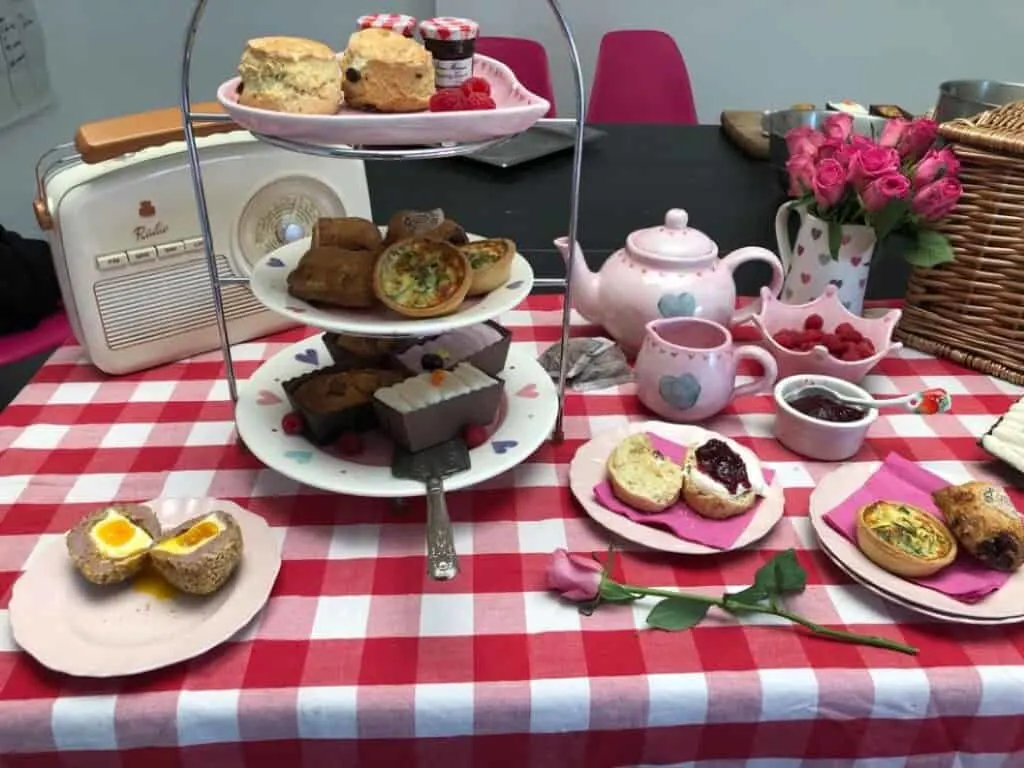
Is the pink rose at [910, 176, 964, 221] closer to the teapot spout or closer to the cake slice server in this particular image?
the teapot spout

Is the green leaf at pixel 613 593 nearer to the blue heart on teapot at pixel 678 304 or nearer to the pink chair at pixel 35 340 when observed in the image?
the blue heart on teapot at pixel 678 304

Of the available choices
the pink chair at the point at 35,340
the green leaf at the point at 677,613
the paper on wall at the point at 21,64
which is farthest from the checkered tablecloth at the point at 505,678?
the paper on wall at the point at 21,64

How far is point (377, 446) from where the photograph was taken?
870 mm

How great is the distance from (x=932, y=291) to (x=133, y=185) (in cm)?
101

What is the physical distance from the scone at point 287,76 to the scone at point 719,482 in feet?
1.56

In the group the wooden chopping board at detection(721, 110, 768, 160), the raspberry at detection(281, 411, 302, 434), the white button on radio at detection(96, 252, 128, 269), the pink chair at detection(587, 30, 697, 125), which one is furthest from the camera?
the pink chair at detection(587, 30, 697, 125)

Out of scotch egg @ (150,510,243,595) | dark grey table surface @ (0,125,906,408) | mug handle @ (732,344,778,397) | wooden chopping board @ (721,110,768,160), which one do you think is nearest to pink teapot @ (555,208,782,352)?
mug handle @ (732,344,778,397)

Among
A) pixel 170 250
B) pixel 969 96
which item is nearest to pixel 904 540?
pixel 170 250

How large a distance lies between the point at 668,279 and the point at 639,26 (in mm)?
2011

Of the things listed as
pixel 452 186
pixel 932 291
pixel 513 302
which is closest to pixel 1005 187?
pixel 932 291

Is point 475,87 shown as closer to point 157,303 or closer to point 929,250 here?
point 157,303

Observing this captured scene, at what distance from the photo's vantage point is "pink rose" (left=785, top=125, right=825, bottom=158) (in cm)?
110

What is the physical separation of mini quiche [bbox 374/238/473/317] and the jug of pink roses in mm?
520

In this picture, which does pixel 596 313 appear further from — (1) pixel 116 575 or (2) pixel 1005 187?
(1) pixel 116 575
